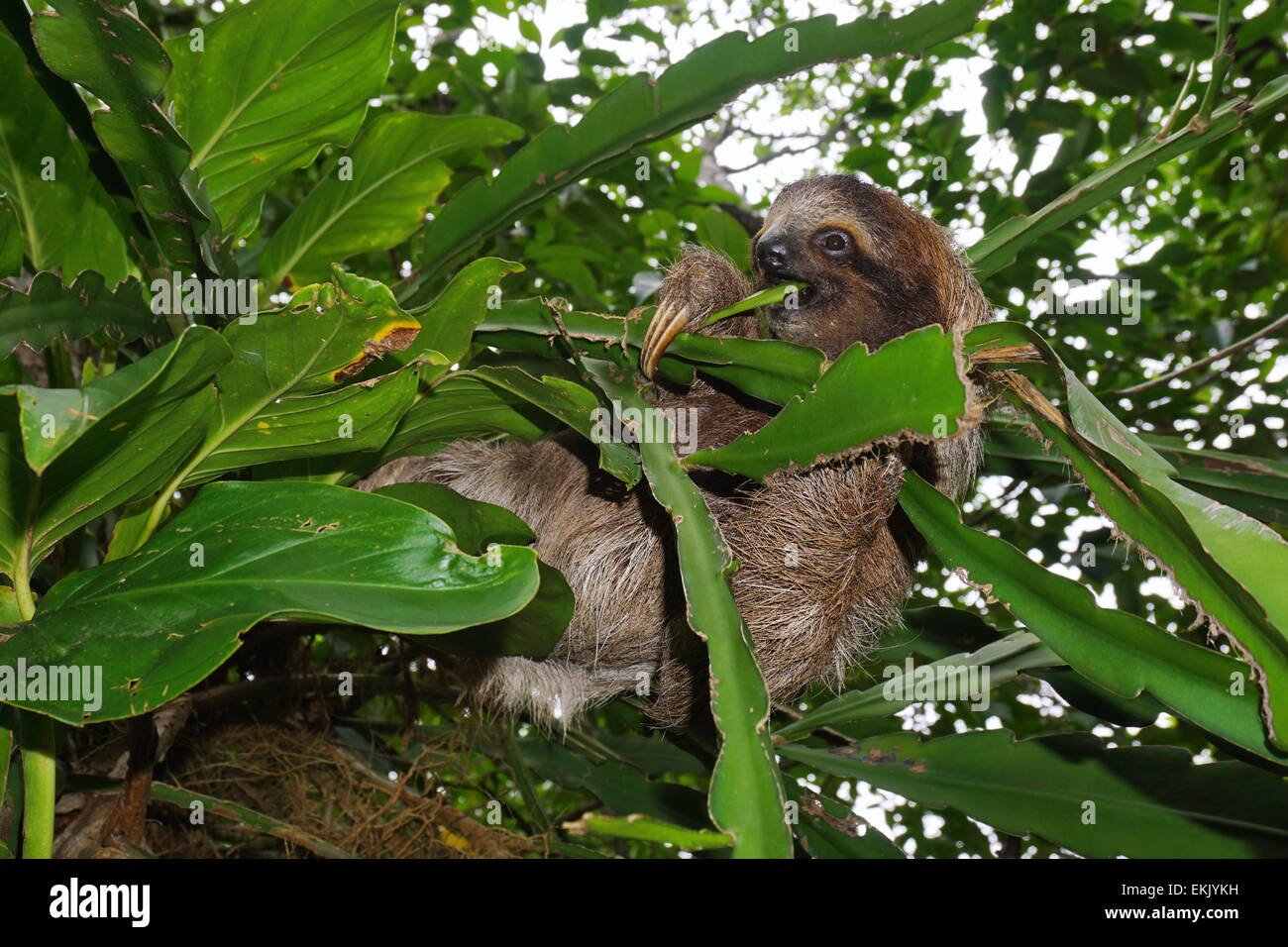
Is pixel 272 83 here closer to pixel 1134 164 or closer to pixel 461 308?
pixel 461 308

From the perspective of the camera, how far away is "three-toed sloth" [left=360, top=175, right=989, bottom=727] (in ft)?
6.40

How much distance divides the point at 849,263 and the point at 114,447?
→ 1.68 metres

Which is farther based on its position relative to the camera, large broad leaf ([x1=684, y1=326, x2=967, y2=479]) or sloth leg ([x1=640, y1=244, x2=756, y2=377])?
sloth leg ([x1=640, y1=244, x2=756, y2=377])

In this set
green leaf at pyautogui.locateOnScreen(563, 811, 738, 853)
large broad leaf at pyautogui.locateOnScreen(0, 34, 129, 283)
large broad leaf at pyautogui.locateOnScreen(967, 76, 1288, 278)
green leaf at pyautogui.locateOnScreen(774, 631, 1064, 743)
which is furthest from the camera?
green leaf at pyautogui.locateOnScreen(774, 631, 1064, 743)

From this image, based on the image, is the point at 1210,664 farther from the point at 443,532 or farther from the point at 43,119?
the point at 43,119

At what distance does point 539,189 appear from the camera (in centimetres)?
183

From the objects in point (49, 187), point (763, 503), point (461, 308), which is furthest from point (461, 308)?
point (49, 187)

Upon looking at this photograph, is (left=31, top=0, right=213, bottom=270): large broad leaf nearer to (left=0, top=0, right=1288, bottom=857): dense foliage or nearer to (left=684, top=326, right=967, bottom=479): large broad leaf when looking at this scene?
(left=0, top=0, right=1288, bottom=857): dense foliage

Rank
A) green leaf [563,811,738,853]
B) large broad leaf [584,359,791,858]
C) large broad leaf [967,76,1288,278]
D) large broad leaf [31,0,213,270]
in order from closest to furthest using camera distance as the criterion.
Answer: green leaf [563,811,738,853]
large broad leaf [584,359,791,858]
large broad leaf [31,0,213,270]
large broad leaf [967,76,1288,278]

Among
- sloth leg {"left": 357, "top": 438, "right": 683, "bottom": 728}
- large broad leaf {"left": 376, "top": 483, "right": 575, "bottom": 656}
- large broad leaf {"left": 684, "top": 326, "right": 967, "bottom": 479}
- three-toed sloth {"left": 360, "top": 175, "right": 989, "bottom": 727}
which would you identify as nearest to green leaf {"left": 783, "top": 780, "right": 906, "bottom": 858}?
three-toed sloth {"left": 360, "top": 175, "right": 989, "bottom": 727}

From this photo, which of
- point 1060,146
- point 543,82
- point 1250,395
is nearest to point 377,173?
point 543,82

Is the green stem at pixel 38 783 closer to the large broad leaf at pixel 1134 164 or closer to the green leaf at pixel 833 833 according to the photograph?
the green leaf at pixel 833 833

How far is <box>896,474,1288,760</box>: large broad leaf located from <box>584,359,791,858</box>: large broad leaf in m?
0.40
